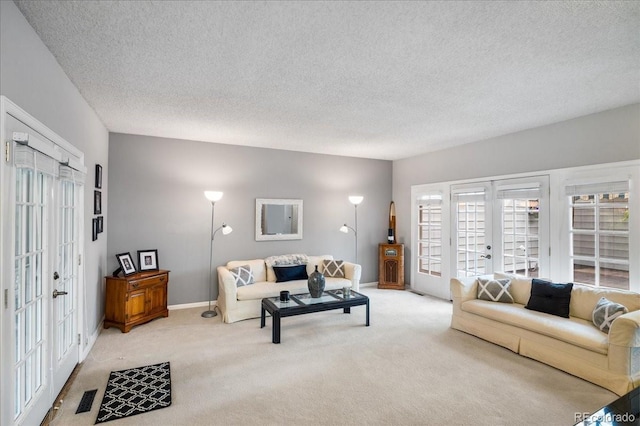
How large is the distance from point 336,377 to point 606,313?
263 centimetres

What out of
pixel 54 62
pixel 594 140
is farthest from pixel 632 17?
pixel 54 62

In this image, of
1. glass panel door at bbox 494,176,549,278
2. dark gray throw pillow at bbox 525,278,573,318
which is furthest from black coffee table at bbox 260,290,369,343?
glass panel door at bbox 494,176,549,278

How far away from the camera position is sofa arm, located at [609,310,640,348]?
2.68 metres

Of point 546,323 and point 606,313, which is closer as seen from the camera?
point 606,313

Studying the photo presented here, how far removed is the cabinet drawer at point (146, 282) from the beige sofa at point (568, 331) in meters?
4.01

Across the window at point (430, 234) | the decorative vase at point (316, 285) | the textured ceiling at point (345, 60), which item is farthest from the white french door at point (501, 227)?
the decorative vase at point (316, 285)

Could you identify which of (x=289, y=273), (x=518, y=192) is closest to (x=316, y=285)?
(x=289, y=273)

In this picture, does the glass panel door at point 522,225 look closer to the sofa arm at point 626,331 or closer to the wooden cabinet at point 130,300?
the sofa arm at point 626,331

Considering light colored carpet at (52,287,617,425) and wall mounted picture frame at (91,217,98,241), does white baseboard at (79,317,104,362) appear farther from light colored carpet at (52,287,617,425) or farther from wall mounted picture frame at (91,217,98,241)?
wall mounted picture frame at (91,217,98,241)

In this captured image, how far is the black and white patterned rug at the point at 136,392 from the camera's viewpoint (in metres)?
2.44

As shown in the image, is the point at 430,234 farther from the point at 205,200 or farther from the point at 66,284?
the point at 66,284

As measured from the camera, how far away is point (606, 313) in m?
3.04

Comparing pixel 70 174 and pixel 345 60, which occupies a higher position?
pixel 345 60

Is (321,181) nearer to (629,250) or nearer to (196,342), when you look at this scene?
(196,342)
